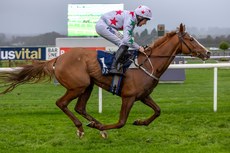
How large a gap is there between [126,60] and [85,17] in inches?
609

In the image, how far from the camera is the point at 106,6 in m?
21.5

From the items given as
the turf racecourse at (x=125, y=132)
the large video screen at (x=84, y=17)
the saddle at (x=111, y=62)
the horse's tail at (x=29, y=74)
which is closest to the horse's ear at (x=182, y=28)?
the saddle at (x=111, y=62)

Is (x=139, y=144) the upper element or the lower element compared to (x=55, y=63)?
lower

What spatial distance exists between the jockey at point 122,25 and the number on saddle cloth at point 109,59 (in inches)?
2.9

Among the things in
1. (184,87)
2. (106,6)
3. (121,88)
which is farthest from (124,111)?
(106,6)

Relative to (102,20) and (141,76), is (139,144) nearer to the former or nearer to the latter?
(141,76)

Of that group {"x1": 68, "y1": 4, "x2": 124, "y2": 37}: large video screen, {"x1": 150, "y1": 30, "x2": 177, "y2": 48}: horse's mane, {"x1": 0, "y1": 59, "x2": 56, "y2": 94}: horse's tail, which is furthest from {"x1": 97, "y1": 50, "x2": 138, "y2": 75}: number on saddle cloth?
{"x1": 68, "y1": 4, "x2": 124, "y2": 37}: large video screen

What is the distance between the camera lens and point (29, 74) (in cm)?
709

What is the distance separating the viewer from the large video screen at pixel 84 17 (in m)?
21.5

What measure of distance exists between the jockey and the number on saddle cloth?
0.07m

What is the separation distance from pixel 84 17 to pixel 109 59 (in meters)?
15.4

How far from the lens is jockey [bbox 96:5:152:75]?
6.30 m

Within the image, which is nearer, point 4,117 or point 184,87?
point 4,117

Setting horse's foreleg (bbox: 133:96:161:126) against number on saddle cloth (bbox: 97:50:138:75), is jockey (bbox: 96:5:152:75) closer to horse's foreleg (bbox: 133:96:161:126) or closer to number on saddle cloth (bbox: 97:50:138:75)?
number on saddle cloth (bbox: 97:50:138:75)
